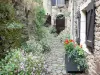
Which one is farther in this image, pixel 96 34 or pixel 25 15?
pixel 25 15

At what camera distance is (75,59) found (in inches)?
196

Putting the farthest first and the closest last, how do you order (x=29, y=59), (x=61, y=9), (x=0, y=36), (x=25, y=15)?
(x=61, y=9), (x=25, y=15), (x=0, y=36), (x=29, y=59)

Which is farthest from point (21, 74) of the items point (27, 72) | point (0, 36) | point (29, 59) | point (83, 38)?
point (83, 38)

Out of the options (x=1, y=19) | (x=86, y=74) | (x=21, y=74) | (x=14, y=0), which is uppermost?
(x=14, y=0)

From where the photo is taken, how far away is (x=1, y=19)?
5094 mm

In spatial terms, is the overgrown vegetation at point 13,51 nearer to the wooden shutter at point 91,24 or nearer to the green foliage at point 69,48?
the green foliage at point 69,48

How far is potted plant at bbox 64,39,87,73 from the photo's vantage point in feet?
15.9

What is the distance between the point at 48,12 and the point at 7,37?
44.6ft

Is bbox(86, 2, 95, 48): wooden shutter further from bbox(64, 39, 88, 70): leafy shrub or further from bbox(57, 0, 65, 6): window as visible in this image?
bbox(57, 0, 65, 6): window

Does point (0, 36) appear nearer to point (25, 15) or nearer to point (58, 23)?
point (25, 15)

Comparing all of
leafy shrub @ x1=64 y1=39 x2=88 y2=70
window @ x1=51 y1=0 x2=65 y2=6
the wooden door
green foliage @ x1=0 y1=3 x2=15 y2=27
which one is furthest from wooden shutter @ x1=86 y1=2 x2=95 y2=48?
window @ x1=51 y1=0 x2=65 y2=6

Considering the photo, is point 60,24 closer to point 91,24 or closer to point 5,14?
point 5,14

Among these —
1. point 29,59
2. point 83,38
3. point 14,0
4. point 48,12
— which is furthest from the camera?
point 48,12

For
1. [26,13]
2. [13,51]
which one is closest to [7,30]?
[13,51]
